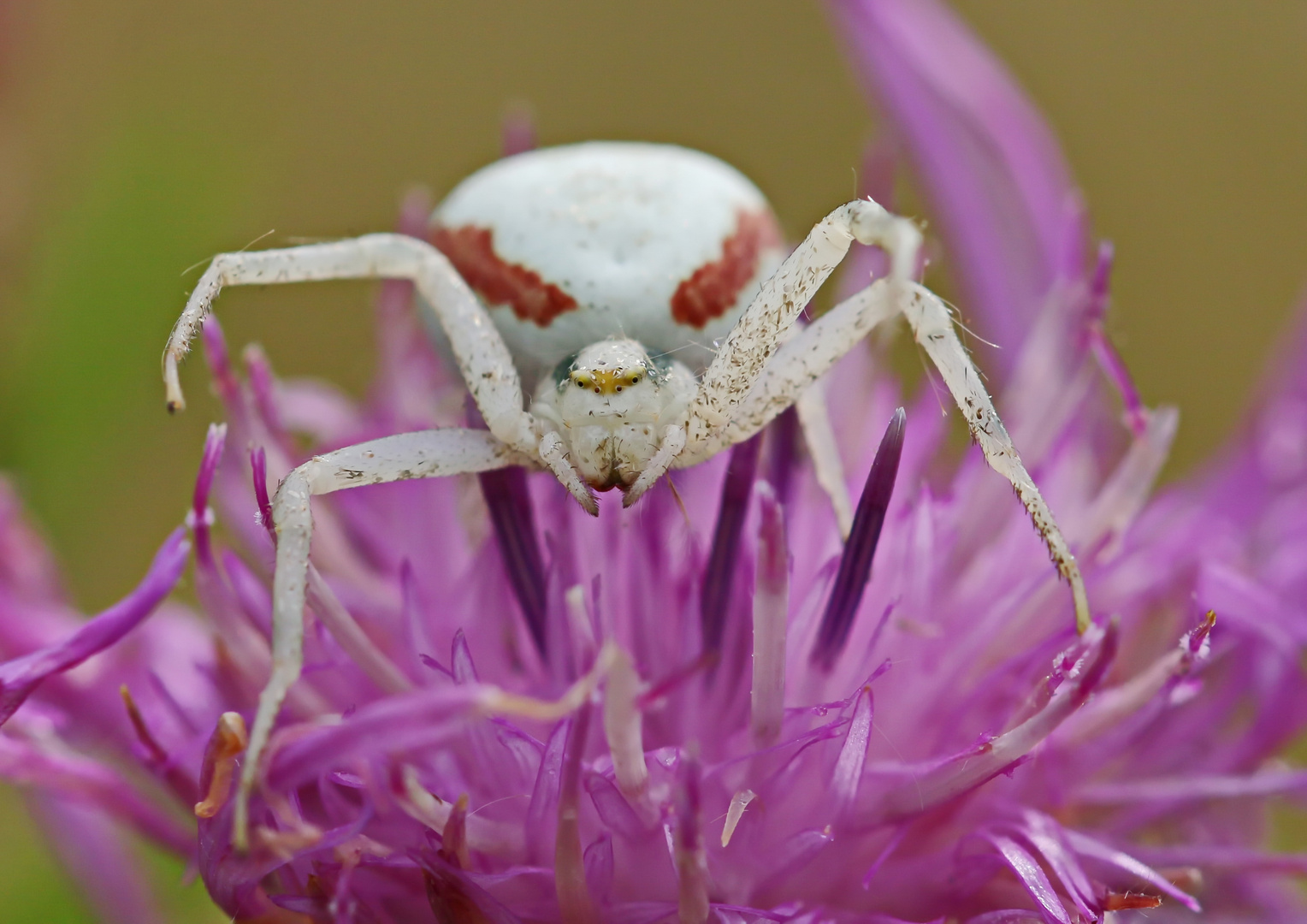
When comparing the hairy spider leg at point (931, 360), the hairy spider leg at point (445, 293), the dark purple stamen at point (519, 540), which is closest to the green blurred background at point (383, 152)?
the hairy spider leg at point (445, 293)

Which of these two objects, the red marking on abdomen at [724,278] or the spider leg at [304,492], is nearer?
the spider leg at [304,492]

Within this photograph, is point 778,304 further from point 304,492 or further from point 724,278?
point 304,492

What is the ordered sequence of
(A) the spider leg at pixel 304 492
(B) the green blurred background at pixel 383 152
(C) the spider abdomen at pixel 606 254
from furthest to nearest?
(B) the green blurred background at pixel 383 152
(C) the spider abdomen at pixel 606 254
(A) the spider leg at pixel 304 492

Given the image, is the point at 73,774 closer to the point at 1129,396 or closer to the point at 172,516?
the point at 172,516

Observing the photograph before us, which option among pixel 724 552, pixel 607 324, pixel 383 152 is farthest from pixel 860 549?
pixel 383 152

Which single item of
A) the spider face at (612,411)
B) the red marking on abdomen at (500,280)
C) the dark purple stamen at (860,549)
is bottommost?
the dark purple stamen at (860,549)

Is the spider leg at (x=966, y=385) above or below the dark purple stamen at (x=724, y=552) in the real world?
above

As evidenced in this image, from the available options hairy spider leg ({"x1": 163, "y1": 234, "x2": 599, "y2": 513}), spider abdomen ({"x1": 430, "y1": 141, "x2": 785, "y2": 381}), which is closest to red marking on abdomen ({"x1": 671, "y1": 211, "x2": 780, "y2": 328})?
spider abdomen ({"x1": 430, "y1": 141, "x2": 785, "y2": 381})

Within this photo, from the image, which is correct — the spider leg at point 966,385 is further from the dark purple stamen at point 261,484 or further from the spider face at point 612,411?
the dark purple stamen at point 261,484
